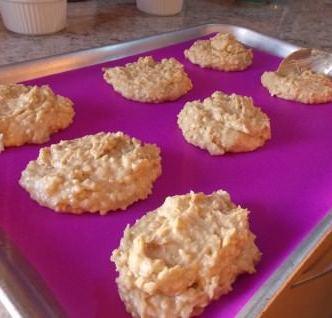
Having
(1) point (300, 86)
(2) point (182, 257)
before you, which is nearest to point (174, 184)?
(2) point (182, 257)

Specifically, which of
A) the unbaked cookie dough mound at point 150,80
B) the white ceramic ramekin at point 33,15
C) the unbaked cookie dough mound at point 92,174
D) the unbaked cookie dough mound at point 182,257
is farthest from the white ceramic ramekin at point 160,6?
the unbaked cookie dough mound at point 182,257

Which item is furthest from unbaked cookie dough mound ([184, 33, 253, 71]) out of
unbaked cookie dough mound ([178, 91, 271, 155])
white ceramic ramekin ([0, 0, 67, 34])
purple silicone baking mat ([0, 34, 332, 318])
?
white ceramic ramekin ([0, 0, 67, 34])

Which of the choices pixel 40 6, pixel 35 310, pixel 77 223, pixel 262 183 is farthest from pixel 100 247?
pixel 40 6

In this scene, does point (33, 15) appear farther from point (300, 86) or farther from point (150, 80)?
point (300, 86)

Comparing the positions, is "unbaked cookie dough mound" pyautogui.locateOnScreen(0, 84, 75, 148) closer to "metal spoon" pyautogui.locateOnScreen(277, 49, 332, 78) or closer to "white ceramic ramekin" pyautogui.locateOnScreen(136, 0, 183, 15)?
"metal spoon" pyautogui.locateOnScreen(277, 49, 332, 78)

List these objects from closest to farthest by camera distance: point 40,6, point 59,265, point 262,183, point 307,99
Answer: point 59,265 < point 262,183 < point 307,99 < point 40,6

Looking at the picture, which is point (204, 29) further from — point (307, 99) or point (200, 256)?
point (200, 256)
